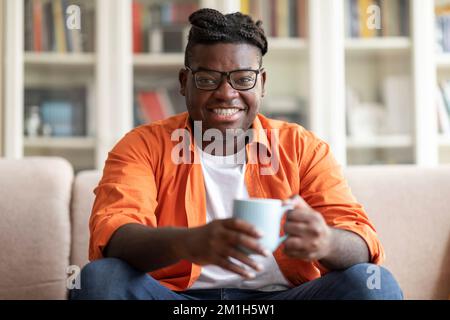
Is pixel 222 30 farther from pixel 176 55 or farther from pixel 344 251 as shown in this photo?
pixel 176 55

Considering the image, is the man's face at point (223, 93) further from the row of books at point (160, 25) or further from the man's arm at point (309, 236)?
the row of books at point (160, 25)

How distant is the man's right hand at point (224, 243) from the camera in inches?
37.6

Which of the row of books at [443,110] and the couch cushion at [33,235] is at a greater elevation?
the row of books at [443,110]

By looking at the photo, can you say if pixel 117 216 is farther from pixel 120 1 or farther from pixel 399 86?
pixel 399 86

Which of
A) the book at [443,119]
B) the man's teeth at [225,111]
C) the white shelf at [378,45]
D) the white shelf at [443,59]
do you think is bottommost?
the man's teeth at [225,111]

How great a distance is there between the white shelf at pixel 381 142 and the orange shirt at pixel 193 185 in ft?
3.38

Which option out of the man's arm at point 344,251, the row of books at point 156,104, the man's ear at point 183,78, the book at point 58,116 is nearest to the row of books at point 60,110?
the book at point 58,116

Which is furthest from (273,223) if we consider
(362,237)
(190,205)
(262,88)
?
(262,88)

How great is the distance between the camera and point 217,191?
4.70 feet

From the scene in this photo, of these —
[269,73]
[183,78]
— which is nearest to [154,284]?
[183,78]

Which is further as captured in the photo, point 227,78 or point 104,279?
point 227,78

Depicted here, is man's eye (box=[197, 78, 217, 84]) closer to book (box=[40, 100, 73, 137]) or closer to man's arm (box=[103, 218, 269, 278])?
man's arm (box=[103, 218, 269, 278])

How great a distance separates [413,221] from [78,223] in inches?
35.2

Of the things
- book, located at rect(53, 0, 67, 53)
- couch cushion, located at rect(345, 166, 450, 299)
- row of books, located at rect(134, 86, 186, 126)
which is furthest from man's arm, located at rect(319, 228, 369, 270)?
book, located at rect(53, 0, 67, 53)
